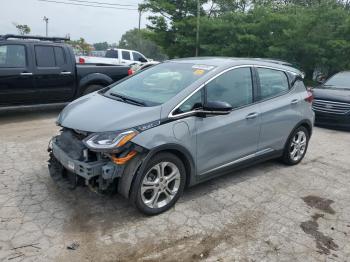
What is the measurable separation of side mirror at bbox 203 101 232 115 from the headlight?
0.88 meters

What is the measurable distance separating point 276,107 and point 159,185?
2145mm

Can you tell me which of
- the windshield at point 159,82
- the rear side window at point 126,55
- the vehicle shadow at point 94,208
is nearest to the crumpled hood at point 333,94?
the vehicle shadow at point 94,208

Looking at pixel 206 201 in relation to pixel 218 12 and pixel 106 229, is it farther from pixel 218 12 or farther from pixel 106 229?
pixel 218 12

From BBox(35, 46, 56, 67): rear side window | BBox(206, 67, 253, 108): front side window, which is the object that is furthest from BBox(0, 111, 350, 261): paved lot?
BBox(35, 46, 56, 67): rear side window

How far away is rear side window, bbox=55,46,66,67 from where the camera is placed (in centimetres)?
788

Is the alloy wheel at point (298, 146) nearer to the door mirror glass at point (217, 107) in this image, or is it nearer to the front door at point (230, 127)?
the front door at point (230, 127)

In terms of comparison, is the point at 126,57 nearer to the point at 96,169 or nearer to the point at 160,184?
the point at 160,184

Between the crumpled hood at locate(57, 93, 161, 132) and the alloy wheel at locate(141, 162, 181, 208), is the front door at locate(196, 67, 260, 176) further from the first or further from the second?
the crumpled hood at locate(57, 93, 161, 132)

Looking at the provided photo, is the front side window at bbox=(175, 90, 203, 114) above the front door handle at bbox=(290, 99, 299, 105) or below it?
above

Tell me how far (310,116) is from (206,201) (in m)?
2.48

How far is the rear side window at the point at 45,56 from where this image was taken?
298 inches

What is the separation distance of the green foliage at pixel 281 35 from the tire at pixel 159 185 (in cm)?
1232

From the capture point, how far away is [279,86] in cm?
506

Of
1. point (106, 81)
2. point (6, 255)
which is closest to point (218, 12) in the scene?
point (106, 81)
